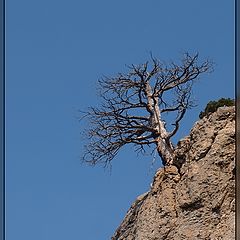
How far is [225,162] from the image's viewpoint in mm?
15914

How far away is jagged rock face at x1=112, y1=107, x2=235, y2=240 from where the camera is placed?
50.8 ft

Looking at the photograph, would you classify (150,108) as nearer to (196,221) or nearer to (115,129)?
(115,129)

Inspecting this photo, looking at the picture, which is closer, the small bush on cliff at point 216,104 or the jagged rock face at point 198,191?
the jagged rock face at point 198,191

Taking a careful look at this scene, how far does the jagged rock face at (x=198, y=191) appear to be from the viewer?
1548 cm

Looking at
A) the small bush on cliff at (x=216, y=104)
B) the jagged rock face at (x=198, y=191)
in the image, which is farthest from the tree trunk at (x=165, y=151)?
the small bush on cliff at (x=216, y=104)

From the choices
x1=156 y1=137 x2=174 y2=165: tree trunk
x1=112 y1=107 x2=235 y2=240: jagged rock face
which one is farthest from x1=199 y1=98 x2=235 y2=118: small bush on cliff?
x1=156 y1=137 x2=174 y2=165: tree trunk

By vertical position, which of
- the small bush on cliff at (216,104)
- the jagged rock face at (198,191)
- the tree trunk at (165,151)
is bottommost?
the jagged rock face at (198,191)

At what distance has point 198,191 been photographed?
15.9 metres

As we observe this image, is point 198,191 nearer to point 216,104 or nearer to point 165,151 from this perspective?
point 165,151

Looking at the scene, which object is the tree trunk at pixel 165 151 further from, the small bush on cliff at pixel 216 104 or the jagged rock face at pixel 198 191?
the small bush on cliff at pixel 216 104

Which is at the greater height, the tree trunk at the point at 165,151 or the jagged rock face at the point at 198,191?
the tree trunk at the point at 165,151

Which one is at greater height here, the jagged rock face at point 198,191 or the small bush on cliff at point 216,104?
the small bush on cliff at point 216,104

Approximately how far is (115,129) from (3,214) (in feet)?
45.3

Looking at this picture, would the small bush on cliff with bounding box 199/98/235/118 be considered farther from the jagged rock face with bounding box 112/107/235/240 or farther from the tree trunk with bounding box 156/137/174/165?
the tree trunk with bounding box 156/137/174/165
